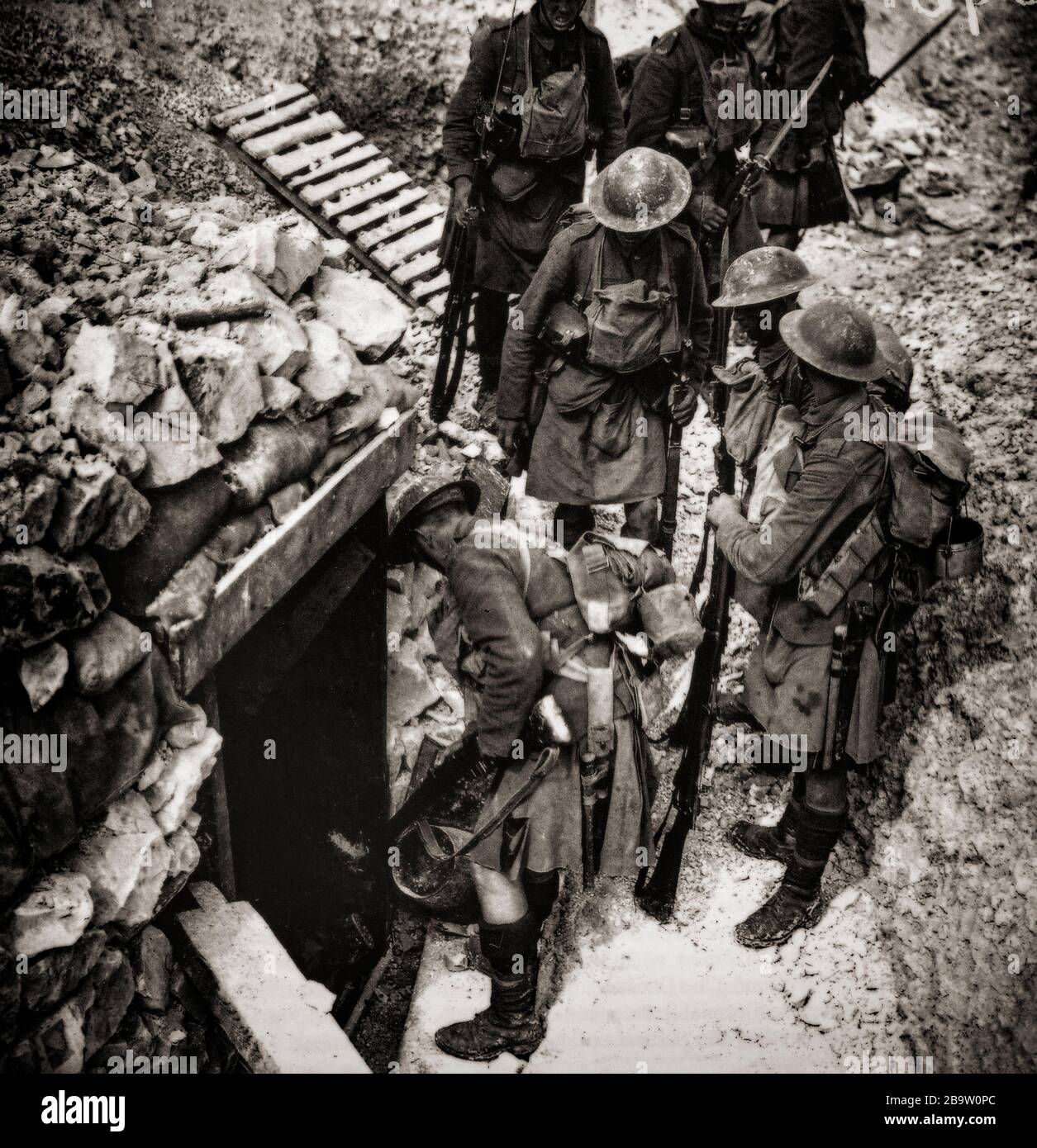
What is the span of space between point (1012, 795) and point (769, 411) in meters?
1.90

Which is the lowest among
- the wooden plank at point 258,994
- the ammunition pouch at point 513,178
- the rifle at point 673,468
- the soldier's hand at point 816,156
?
the wooden plank at point 258,994

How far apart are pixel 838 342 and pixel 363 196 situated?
3.82m

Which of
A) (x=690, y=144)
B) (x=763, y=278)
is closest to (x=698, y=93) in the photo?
(x=690, y=144)

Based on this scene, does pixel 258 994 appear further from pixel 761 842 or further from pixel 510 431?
pixel 510 431

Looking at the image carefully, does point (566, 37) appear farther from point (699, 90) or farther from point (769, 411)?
point (769, 411)

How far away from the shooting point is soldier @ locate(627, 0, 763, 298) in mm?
5293

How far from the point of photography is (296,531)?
3754 millimetres

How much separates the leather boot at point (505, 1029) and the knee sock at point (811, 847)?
3.94 feet

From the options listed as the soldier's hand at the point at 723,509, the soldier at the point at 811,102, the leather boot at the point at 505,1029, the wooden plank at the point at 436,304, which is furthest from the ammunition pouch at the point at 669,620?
the soldier at the point at 811,102

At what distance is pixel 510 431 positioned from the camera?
4832 mm

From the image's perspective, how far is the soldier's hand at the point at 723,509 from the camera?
160 inches

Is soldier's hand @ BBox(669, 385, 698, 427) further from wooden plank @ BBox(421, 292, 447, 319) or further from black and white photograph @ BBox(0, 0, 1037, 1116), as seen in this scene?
wooden plank @ BBox(421, 292, 447, 319)

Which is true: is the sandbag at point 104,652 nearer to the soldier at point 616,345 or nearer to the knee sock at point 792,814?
the soldier at point 616,345
